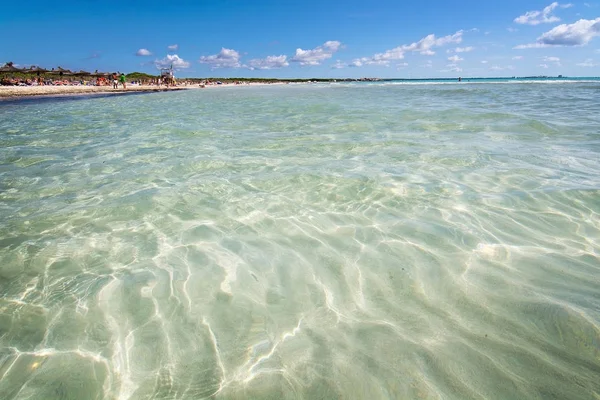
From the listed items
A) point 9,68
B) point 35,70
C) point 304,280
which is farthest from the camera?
point 35,70

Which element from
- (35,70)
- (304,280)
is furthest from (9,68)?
(304,280)

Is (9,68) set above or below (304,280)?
above

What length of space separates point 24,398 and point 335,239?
271 centimetres

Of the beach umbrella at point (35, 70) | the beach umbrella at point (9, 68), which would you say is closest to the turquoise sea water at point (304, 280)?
the beach umbrella at point (9, 68)

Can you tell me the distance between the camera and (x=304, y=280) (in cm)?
283

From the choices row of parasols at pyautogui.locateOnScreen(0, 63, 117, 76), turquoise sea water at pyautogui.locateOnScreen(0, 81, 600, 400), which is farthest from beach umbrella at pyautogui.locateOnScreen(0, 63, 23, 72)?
turquoise sea water at pyautogui.locateOnScreen(0, 81, 600, 400)

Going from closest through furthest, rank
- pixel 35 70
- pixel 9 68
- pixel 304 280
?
pixel 304 280
pixel 9 68
pixel 35 70

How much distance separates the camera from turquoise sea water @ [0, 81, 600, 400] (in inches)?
76.4

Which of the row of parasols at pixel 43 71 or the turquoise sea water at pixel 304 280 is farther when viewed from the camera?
the row of parasols at pixel 43 71

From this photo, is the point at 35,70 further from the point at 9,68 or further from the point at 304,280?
the point at 304,280

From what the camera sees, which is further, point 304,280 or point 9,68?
point 9,68

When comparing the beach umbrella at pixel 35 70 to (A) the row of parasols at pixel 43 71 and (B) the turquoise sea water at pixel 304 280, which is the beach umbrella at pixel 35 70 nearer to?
(A) the row of parasols at pixel 43 71

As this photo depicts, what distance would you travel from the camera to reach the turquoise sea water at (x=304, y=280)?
1.94 metres

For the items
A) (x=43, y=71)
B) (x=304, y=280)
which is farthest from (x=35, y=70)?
(x=304, y=280)
